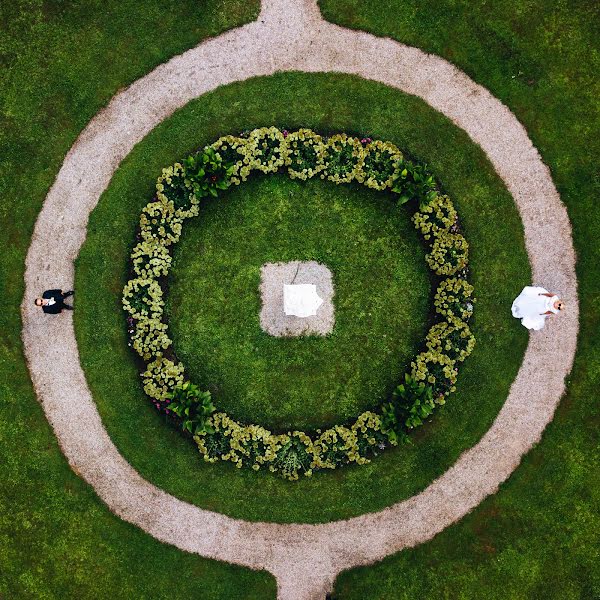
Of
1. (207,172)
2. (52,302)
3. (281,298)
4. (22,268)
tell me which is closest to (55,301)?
(52,302)

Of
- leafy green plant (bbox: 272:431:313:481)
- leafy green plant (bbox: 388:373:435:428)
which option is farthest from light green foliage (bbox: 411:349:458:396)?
leafy green plant (bbox: 272:431:313:481)

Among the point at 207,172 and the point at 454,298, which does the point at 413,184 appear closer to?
the point at 454,298

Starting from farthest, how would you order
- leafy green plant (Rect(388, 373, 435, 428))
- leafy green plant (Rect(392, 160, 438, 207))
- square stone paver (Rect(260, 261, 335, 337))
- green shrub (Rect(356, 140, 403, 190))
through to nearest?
square stone paver (Rect(260, 261, 335, 337)) < green shrub (Rect(356, 140, 403, 190)) < leafy green plant (Rect(392, 160, 438, 207)) < leafy green plant (Rect(388, 373, 435, 428))

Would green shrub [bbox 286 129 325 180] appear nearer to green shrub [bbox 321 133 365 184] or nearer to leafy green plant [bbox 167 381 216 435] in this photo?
green shrub [bbox 321 133 365 184]

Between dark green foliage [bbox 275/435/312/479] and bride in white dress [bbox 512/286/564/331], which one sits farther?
dark green foliage [bbox 275/435/312/479]

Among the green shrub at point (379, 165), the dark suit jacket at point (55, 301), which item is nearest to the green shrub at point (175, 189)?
the dark suit jacket at point (55, 301)

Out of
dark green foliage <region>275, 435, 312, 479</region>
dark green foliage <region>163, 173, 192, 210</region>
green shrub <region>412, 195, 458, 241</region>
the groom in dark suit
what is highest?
dark green foliage <region>163, 173, 192, 210</region>
